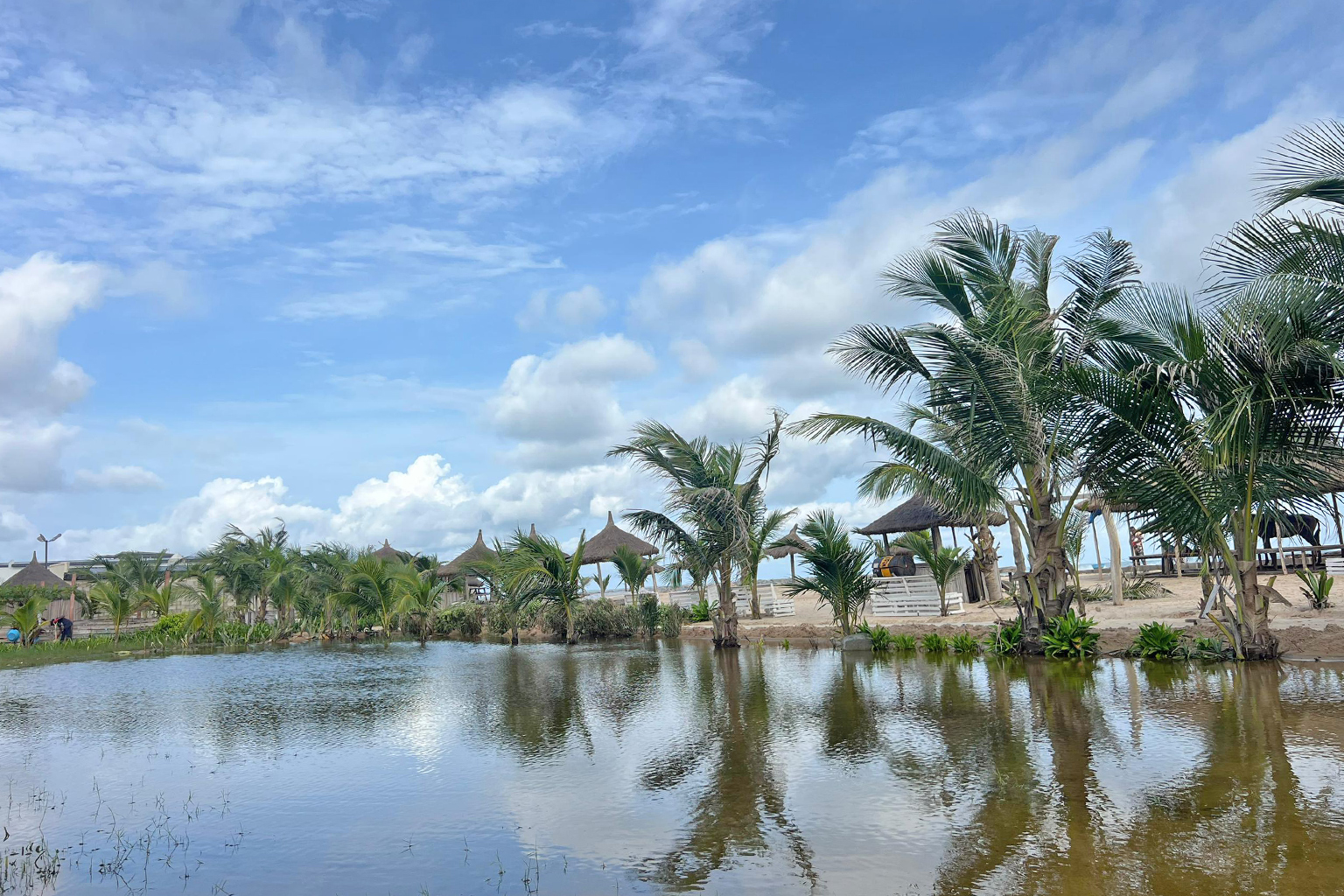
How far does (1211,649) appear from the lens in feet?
34.8

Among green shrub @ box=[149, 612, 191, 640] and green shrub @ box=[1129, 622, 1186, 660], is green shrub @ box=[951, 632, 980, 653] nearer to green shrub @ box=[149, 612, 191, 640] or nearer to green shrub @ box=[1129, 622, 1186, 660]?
green shrub @ box=[1129, 622, 1186, 660]

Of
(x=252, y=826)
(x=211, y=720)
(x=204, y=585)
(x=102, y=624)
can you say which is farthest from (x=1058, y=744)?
→ (x=102, y=624)

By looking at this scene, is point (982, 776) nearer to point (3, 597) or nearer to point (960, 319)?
point (960, 319)

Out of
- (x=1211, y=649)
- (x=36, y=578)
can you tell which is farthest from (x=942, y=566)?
(x=36, y=578)

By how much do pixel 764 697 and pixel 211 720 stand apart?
22.7ft

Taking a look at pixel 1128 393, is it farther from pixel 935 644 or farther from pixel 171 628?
pixel 171 628

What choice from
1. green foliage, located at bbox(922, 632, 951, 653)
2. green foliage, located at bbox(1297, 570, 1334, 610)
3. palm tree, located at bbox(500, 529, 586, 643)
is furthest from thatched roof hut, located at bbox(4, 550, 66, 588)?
green foliage, located at bbox(1297, 570, 1334, 610)

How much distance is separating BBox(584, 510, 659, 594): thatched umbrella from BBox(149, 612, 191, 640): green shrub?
1285 cm

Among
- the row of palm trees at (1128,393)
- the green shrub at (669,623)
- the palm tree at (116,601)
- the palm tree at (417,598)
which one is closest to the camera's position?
the row of palm trees at (1128,393)

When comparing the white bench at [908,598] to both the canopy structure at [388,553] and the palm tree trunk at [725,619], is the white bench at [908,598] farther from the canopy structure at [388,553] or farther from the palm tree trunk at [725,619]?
the canopy structure at [388,553]

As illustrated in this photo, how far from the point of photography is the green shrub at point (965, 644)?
42.9ft

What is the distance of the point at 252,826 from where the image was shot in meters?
6.00

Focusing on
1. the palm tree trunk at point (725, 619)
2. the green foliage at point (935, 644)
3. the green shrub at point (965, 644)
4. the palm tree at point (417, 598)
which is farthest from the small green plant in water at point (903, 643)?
the palm tree at point (417, 598)

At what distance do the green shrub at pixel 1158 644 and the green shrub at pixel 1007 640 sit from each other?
147cm
